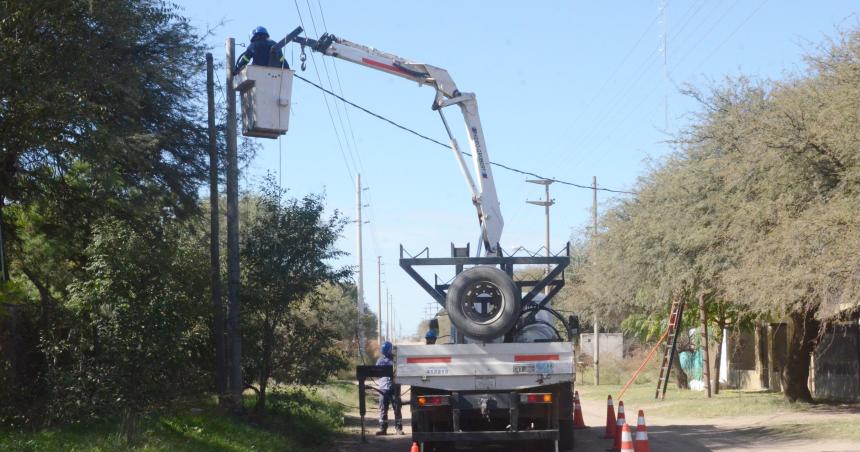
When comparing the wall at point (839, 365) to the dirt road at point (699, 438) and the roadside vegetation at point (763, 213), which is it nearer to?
the roadside vegetation at point (763, 213)

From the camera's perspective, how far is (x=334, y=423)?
66.3 ft

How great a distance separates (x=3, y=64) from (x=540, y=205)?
35.3 metres

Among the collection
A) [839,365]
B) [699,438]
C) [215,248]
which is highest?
[215,248]

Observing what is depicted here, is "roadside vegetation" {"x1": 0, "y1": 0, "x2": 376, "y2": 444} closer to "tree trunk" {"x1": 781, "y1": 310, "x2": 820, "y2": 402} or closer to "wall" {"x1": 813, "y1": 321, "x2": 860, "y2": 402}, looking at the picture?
"tree trunk" {"x1": 781, "y1": 310, "x2": 820, "y2": 402}

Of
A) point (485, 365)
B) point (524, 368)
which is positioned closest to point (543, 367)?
point (524, 368)

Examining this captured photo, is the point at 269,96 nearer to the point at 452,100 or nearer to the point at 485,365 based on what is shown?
the point at 452,100

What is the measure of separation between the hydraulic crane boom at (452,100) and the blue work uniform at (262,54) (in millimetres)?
171

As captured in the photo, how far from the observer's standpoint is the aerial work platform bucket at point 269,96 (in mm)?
15570

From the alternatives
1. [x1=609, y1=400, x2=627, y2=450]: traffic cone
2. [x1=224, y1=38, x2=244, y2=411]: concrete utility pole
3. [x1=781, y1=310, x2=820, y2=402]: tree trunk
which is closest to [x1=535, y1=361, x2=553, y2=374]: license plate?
[x1=609, y1=400, x2=627, y2=450]: traffic cone

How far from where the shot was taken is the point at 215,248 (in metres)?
Result: 15.9

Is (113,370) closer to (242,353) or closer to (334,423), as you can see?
(242,353)

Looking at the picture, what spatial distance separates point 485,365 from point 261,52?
6.56 metres

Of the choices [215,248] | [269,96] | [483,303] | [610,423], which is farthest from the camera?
[610,423]

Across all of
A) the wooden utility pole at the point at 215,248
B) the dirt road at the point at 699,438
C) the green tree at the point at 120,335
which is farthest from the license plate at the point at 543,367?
the wooden utility pole at the point at 215,248
